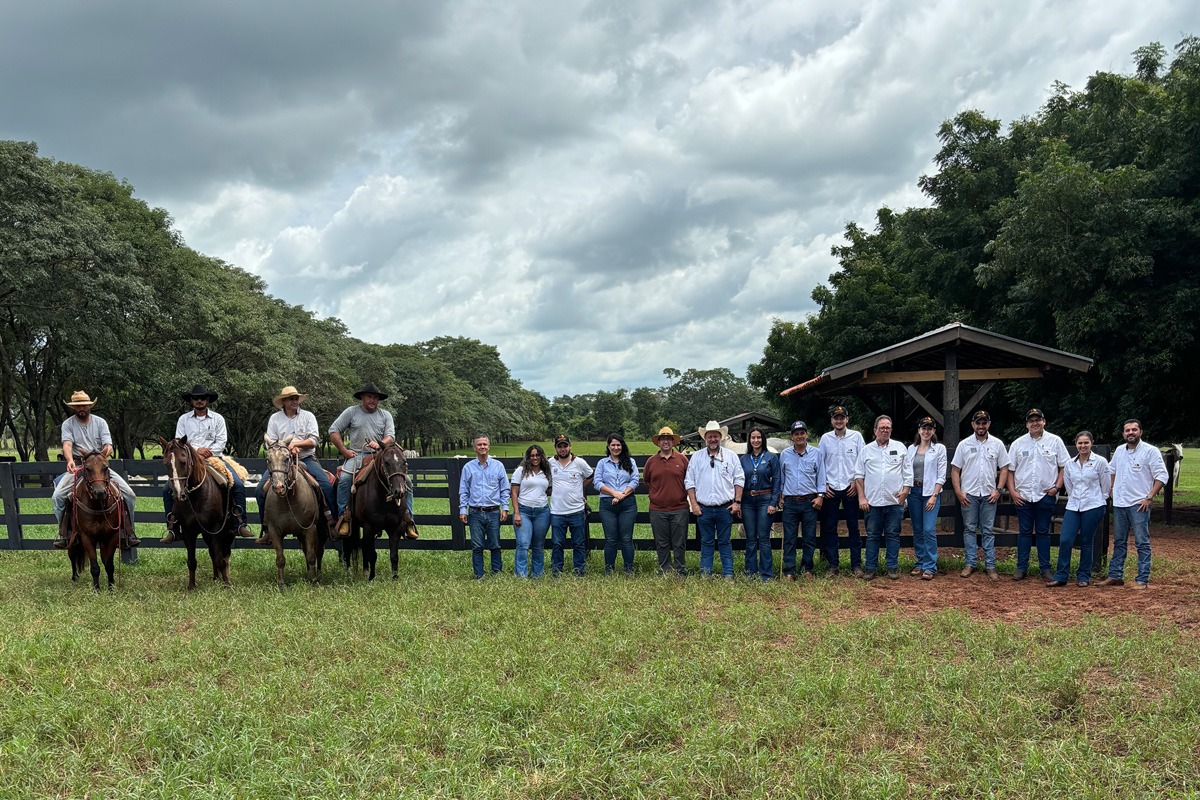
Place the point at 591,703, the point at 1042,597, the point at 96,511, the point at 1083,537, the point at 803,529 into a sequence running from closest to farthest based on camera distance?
the point at 591,703, the point at 1042,597, the point at 1083,537, the point at 96,511, the point at 803,529

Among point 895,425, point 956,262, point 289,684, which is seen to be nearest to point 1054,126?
point 956,262

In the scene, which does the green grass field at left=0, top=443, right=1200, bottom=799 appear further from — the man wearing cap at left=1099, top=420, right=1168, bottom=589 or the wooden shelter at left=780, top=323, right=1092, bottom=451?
the wooden shelter at left=780, top=323, right=1092, bottom=451

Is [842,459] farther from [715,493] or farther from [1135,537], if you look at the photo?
[1135,537]

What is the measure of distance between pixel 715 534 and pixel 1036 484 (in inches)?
139

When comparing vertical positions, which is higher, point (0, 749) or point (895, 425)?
point (895, 425)

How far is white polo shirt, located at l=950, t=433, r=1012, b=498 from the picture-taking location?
352 inches

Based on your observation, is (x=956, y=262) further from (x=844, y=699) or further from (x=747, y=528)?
(x=844, y=699)

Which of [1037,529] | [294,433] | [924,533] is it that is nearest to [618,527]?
[924,533]

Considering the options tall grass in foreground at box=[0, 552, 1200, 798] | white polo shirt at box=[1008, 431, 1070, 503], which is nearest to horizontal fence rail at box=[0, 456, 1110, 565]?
Result: white polo shirt at box=[1008, 431, 1070, 503]

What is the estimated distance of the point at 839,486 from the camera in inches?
359

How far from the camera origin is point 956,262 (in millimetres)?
19859

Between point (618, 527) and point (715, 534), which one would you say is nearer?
point (715, 534)

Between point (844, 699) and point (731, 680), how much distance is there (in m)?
0.74

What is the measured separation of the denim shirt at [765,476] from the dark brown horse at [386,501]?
389 centimetres
